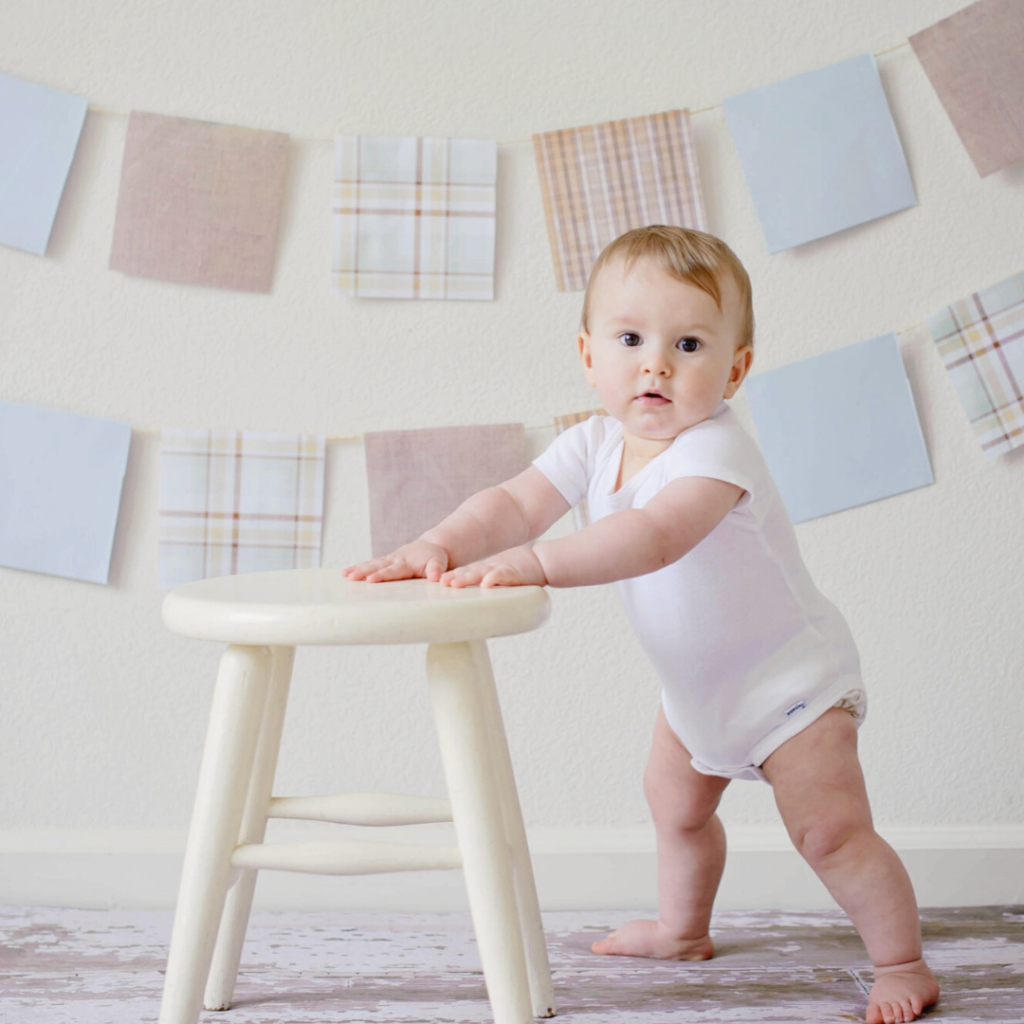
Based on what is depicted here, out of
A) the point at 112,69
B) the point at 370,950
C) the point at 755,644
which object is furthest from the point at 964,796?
the point at 112,69

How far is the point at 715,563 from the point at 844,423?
39 cm

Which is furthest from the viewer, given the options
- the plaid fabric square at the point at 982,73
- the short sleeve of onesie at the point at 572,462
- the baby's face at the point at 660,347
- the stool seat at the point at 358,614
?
the plaid fabric square at the point at 982,73

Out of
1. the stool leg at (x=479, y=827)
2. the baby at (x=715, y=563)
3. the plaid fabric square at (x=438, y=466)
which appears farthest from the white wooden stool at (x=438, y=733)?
the plaid fabric square at (x=438, y=466)

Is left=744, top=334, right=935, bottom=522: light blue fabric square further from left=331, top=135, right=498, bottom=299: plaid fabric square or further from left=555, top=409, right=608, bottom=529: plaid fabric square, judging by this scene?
left=331, top=135, right=498, bottom=299: plaid fabric square

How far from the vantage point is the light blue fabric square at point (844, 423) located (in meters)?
1.21

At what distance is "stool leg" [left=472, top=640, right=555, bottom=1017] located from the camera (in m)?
0.90

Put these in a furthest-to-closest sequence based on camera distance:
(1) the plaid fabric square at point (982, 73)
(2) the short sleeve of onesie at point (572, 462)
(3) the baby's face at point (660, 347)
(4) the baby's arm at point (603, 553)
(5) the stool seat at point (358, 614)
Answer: (1) the plaid fabric square at point (982, 73) → (2) the short sleeve of onesie at point (572, 462) → (3) the baby's face at point (660, 347) → (4) the baby's arm at point (603, 553) → (5) the stool seat at point (358, 614)

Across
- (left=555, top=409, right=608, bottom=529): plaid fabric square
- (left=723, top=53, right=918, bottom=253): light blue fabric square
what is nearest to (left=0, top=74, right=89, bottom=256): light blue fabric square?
(left=555, top=409, right=608, bottom=529): plaid fabric square

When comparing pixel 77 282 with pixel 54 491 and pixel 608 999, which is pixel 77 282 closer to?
pixel 54 491

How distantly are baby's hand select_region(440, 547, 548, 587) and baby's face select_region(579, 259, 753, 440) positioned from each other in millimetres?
189

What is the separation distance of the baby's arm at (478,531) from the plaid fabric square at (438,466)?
0.24m

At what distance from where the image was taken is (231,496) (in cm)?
123

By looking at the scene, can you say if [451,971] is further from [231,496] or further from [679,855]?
[231,496]

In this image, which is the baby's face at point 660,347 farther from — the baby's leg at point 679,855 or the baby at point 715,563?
the baby's leg at point 679,855
